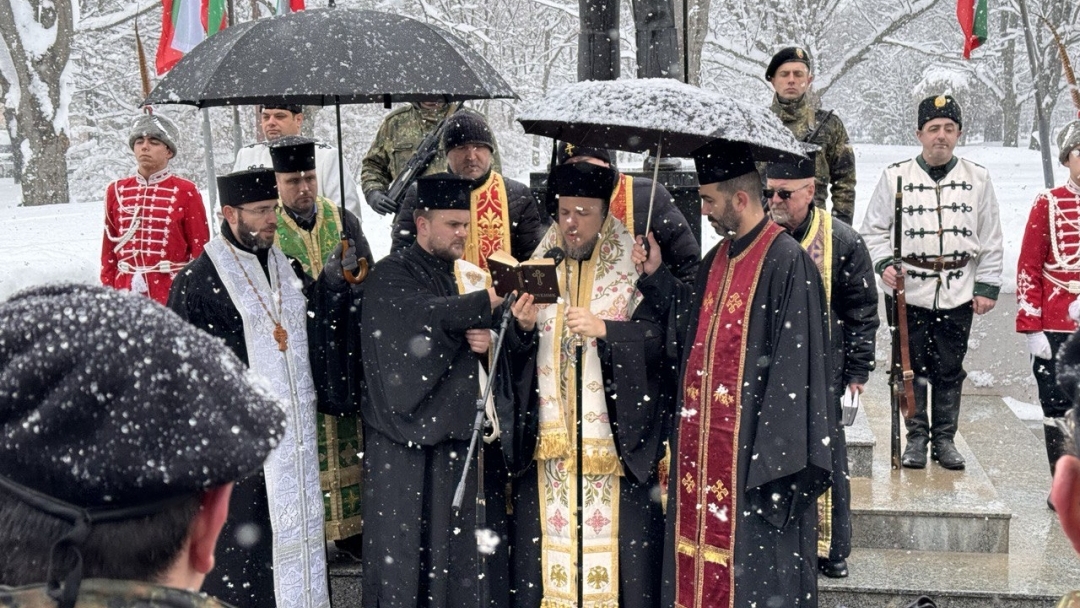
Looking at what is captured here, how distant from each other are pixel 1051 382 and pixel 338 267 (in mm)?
4047

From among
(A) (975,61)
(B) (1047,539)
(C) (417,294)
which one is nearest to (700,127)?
(C) (417,294)

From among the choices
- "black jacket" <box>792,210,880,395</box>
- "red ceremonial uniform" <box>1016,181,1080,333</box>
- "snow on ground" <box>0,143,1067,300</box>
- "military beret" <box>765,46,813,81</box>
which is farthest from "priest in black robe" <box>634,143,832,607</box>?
"snow on ground" <box>0,143,1067,300</box>

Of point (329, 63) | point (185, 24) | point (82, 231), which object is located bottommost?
point (82, 231)

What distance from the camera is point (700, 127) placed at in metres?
4.22

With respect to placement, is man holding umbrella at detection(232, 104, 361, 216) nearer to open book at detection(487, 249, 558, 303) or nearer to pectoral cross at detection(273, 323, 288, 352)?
pectoral cross at detection(273, 323, 288, 352)

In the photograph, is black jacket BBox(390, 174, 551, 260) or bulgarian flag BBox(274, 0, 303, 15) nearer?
black jacket BBox(390, 174, 551, 260)

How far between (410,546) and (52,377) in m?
3.80

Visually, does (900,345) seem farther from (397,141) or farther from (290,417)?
(290,417)

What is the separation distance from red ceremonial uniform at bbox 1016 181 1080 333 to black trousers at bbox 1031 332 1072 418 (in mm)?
78

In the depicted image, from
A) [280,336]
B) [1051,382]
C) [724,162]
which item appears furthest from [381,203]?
[1051,382]

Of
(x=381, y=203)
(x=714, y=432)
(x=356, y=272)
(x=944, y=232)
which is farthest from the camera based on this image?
(x=944, y=232)

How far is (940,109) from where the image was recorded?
6523 mm

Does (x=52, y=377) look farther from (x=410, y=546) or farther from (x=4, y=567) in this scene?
(x=410, y=546)

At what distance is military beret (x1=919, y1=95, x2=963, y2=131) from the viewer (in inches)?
257
